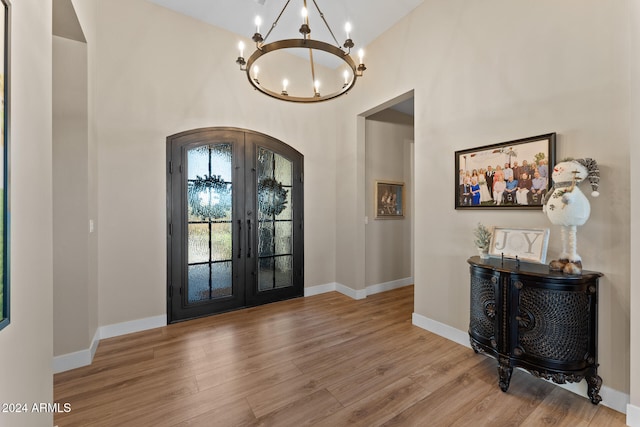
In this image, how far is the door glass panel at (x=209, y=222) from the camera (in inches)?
131

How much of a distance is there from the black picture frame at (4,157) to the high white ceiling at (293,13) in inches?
106

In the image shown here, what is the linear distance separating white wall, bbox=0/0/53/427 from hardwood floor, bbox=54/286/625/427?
659 millimetres

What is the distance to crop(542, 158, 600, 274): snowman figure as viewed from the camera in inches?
72.3

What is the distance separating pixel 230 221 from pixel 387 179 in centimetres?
257

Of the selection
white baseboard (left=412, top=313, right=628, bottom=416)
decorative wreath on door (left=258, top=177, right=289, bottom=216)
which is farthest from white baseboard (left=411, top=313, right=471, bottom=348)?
decorative wreath on door (left=258, top=177, right=289, bottom=216)

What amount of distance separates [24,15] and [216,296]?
118 inches

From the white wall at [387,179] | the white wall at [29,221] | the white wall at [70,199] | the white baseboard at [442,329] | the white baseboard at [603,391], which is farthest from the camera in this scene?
the white wall at [387,179]

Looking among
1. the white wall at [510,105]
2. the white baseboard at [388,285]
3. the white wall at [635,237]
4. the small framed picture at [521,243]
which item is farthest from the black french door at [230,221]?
the white wall at [635,237]

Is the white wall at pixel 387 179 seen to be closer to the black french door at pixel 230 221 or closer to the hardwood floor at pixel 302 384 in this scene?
the black french door at pixel 230 221

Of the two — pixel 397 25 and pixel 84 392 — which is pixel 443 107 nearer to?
pixel 397 25

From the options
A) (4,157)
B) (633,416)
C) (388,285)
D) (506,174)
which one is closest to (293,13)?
(506,174)

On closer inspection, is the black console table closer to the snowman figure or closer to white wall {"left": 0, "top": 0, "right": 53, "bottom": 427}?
the snowman figure

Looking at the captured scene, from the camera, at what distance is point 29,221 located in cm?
118

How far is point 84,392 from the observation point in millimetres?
1998
